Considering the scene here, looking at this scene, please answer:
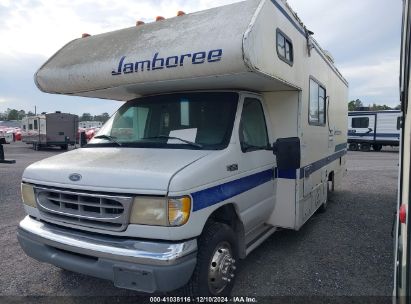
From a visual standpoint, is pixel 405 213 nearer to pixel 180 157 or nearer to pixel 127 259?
pixel 180 157

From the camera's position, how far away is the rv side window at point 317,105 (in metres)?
5.60

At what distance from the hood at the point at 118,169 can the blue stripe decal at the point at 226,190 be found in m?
0.31

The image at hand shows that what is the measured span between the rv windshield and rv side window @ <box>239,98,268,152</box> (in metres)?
0.21

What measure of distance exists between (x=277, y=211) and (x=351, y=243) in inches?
56.5

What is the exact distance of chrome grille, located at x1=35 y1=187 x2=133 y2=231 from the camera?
10.1 feet

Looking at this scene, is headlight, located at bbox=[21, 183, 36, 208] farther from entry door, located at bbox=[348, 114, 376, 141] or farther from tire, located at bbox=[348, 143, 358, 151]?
tire, located at bbox=[348, 143, 358, 151]

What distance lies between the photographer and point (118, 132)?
4.41 metres

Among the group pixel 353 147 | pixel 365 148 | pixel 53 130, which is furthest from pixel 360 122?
pixel 53 130

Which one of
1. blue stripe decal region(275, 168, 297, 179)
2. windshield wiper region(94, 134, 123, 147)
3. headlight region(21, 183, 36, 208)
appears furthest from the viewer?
blue stripe decal region(275, 168, 297, 179)

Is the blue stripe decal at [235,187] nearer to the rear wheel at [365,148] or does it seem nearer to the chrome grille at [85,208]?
the chrome grille at [85,208]

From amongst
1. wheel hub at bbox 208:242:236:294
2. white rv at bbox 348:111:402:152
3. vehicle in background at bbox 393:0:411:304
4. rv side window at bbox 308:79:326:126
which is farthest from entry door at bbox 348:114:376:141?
vehicle in background at bbox 393:0:411:304

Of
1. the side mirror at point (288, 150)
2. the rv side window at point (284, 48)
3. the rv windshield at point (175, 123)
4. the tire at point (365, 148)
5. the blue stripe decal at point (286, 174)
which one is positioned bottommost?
the tire at point (365, 148)

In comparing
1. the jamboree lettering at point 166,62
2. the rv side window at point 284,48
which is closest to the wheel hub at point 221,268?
the jamboree lettering at point 166,62

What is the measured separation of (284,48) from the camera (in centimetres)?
433
